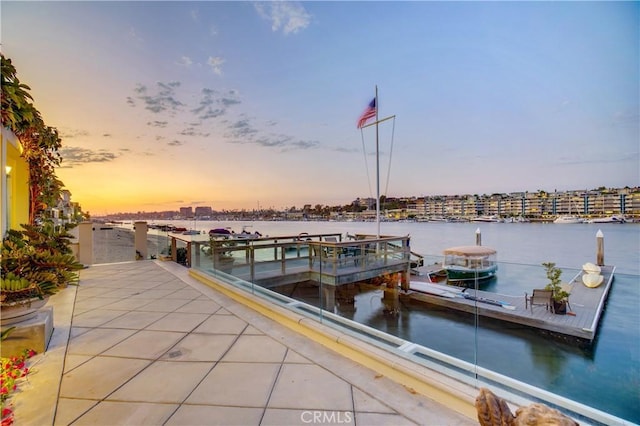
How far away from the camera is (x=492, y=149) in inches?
760

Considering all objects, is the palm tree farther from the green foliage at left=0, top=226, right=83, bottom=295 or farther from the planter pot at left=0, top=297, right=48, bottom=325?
the planter pot at left=0, top=297, right=48, bottom=325

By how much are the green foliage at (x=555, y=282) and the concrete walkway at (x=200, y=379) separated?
5.09m

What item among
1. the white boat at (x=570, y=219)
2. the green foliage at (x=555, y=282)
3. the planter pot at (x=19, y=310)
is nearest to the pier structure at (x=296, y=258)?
the planter pot at (x=19, y=310)

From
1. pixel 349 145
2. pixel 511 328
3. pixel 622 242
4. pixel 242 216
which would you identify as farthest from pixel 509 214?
pixel 242 216

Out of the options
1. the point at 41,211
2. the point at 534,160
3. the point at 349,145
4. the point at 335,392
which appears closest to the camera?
the point at 335,392

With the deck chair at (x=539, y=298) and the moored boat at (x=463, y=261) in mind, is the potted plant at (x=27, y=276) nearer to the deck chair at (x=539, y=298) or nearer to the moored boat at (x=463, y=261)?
the moored boat at (x=463, y=261)

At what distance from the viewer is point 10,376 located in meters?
2.12

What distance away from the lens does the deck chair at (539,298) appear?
263 inches

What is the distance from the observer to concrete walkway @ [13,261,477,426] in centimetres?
171

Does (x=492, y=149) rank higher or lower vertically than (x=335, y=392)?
higher

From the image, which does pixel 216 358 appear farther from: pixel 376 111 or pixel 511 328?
pixel 376 111

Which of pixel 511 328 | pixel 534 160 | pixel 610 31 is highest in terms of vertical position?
pixel 610 31

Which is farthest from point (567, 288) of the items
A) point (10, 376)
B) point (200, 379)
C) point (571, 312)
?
point (10, 376)

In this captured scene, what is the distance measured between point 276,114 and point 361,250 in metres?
8.03
